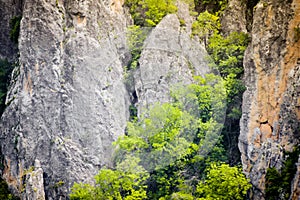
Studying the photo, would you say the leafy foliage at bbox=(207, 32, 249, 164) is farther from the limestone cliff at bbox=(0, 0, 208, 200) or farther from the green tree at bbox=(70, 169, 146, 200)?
the green tree at bbox=(70, 169, 146, 200)

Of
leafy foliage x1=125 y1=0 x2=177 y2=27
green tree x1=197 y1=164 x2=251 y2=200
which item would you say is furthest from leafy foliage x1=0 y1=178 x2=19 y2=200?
leafy foliage x1=125 y1=0 x2=177 y2=27

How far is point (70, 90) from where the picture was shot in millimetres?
25203

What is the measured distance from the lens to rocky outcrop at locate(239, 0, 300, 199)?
2167cm

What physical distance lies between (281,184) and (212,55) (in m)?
9.95

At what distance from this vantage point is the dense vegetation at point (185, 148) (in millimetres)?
22625

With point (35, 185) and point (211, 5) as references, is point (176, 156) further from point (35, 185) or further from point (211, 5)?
point (211, 5)

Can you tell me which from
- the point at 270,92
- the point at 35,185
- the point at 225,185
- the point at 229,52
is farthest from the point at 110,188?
the point at 229,52

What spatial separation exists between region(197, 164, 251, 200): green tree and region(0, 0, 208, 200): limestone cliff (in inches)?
214

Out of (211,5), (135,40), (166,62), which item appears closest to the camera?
(166,62)

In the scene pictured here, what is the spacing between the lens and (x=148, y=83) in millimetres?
26266

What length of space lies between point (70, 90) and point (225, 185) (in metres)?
9.78

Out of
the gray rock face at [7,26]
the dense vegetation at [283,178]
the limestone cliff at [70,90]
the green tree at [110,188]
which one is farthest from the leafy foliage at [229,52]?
the gray rock face at [7,26]

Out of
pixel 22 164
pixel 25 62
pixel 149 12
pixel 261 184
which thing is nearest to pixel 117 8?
pixel 149 12

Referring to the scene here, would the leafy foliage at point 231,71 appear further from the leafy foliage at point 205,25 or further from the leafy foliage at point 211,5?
the leafy foliage at point 211,5
